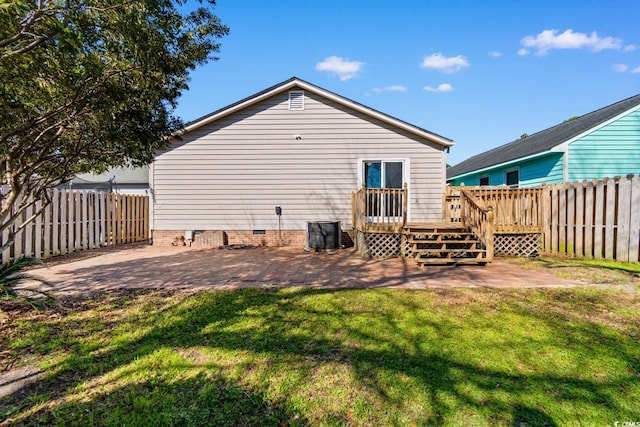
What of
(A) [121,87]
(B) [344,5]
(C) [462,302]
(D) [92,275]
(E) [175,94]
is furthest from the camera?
(B) [344,5]

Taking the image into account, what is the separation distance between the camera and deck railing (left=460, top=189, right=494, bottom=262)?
653 centimetres

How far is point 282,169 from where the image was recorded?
9664 mm

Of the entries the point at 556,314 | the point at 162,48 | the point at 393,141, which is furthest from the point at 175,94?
the point at 393,141

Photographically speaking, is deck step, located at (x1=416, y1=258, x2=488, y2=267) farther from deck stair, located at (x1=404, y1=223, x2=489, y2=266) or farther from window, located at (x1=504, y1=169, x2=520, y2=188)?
window, located at (x1=504, y1=169, x2=520, y2=188)

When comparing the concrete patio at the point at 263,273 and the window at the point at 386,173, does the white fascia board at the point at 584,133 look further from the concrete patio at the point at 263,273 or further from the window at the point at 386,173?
the concrete patio at the point at 263,273

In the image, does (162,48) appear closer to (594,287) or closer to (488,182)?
(594,287)

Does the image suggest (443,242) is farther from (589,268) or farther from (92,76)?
(92,76)

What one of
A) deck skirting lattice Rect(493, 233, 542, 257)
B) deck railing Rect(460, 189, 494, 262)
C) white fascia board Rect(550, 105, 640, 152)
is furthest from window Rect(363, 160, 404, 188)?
white fascia board Rect(550, 105, 640, 152)

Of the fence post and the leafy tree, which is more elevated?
the leafy tree

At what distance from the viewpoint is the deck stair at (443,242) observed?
22.5 feet

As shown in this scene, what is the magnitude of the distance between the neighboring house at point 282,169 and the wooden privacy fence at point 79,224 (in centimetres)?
163

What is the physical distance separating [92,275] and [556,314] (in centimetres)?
755

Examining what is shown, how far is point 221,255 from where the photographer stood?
8.10m

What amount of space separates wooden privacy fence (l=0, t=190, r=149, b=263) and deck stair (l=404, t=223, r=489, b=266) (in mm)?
8031
